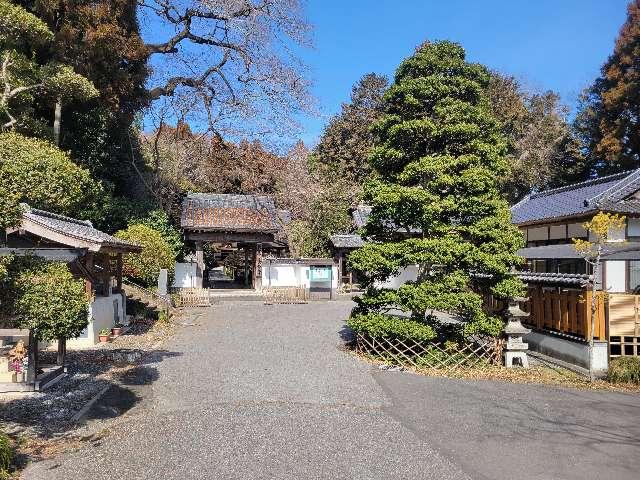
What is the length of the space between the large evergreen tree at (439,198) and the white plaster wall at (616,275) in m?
4.57

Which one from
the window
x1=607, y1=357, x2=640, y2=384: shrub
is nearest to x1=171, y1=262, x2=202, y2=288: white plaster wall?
the window

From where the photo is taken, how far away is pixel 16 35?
466 inches

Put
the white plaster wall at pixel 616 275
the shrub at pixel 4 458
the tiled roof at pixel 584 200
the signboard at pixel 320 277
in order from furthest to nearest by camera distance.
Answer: the signboard at pixel 320 277 → the white plaster wall at pixel 616 275 → the tiled roof at pixel 584 200 → the shrub at pixel 4 458

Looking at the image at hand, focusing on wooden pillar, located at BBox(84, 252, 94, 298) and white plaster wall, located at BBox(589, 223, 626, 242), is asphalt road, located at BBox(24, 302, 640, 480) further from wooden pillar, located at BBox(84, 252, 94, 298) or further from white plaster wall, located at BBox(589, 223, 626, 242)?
white plaster wall, located at BBox(589, 223, 626, 242)

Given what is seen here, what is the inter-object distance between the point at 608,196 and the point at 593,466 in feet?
35.5

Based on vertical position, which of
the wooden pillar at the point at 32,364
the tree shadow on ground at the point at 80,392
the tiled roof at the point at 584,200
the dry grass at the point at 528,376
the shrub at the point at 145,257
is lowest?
the dry grass at the point at 528,376

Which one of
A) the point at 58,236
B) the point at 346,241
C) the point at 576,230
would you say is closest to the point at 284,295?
the point at 346,241

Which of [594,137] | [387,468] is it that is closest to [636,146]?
[594,137]

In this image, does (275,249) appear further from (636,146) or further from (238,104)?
(636,146)

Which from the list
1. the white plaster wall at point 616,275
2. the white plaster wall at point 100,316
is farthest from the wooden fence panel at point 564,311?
the white plaster wall at point 100,316

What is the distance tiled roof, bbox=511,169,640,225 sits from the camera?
15016 millimetres

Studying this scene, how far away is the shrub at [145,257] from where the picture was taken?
21047mm

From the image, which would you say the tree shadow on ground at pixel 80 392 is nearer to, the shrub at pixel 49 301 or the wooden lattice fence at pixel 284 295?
the shrub at pixel 49 301

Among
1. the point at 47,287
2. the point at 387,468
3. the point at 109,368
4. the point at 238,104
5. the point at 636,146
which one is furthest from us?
the point at 636,146
